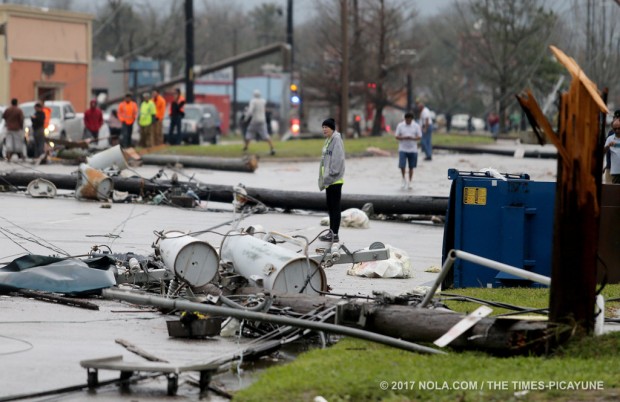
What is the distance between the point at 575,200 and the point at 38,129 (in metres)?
27.5

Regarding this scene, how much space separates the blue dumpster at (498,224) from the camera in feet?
41.9

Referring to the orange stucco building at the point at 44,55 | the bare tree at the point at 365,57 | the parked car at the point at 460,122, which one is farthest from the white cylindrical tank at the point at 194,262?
the parked car at the point at 460,122

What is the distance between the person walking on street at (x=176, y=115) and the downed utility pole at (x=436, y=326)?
31.7 m

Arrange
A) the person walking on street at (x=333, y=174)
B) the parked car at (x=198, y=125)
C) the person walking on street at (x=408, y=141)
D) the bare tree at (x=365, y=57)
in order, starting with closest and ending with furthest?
1. the person walking on street at (x=333, y=174)
2. the person walking on street at (x=408, y=141)
3. the parked car at (x=198, y=125)
4. the bare tree at (x=365, y=57)

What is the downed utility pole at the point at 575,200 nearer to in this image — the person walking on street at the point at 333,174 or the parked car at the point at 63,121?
the person walking on street at the point at 333,174

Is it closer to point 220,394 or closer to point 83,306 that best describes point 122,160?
point 83,306

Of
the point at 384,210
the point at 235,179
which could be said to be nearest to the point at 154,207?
the point at 384,210

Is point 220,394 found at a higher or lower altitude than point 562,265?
lower

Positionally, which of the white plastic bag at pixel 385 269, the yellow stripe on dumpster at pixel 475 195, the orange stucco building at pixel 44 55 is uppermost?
the orange stucco building at pixel 44 55

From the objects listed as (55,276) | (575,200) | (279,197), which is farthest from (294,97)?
(575,200)

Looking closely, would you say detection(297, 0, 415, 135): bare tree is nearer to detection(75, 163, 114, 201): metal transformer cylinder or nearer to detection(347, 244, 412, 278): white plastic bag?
detection(75, 163, 114, 201): metal transformer cylinder

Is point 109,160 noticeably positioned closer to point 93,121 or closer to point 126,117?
point 93,121

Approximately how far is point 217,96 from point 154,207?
2275 inches

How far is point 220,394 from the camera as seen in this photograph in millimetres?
7840
